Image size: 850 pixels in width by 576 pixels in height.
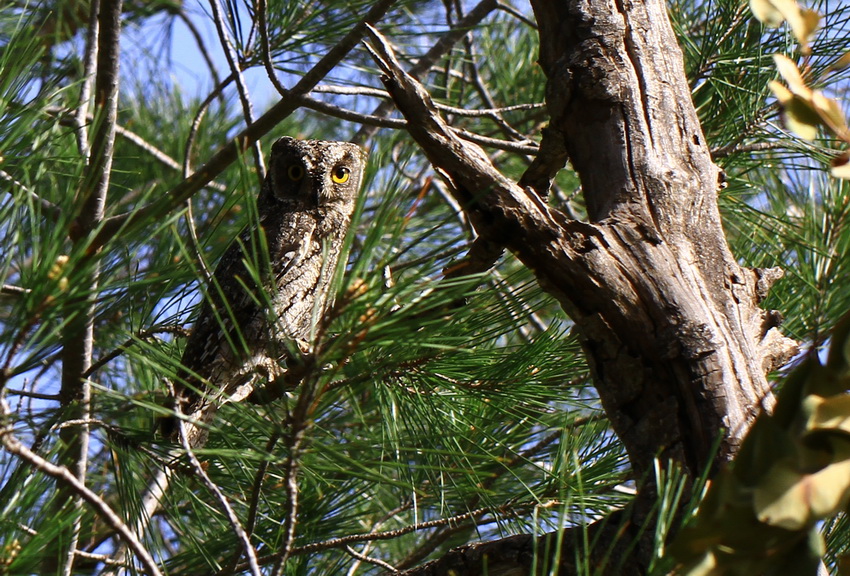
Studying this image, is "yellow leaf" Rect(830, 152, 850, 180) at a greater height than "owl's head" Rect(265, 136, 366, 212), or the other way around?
"owl's head" Rect(265, 136, 366, 212)

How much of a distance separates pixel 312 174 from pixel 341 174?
86 millimetres

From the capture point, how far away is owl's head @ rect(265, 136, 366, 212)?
77.5 inches

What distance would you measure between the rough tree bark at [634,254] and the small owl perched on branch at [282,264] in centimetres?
64

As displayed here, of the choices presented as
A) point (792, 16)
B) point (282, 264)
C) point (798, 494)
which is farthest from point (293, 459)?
point (282, 264)

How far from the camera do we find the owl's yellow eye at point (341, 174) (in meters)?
2.01

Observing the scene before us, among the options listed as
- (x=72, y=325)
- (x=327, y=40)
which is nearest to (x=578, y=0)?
(x=72, y=325)

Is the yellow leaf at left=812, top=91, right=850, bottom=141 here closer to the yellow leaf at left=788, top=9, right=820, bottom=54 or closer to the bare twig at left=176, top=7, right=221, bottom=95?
Result: the yellow leaf at left=788, top=9, right=820, bottom=54

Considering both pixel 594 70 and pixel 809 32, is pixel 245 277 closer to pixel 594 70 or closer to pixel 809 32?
pixel 594 70

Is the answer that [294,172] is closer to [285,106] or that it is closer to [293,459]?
[285,106]

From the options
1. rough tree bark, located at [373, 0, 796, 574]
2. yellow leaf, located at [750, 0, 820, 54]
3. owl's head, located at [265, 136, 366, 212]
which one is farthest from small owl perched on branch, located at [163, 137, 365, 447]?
yellow leaf, located at [750, 0, 820, 54]

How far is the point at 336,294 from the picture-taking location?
74cm

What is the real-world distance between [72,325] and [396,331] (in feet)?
1.11

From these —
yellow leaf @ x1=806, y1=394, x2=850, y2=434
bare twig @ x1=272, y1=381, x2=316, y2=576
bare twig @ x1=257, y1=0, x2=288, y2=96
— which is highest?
bare twig @ x1=257, y1=0, x2=288, y2=96

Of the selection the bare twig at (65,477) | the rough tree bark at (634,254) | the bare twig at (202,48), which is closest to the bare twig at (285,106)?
the rough tree bark at (634,254)
